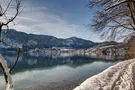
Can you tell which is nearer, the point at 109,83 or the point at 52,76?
the point at 109,83

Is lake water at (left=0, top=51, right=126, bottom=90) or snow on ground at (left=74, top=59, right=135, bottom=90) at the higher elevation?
snow on ground at (left=74, top=59, right=135, bottom=90)

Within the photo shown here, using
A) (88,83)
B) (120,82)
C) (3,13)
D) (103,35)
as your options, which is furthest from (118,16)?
(3,13)

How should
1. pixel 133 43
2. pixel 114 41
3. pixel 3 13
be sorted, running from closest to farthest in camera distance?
1. pixel 3 13
2. pixel 133 43
3. pixel 114 41

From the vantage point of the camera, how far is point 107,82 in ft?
29.3

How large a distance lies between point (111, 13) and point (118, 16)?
0.74 m

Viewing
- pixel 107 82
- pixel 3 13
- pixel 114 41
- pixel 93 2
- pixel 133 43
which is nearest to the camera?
pixel 3 13

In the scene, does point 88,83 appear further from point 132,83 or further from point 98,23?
point 98,23

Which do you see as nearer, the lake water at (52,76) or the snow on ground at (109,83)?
the snow on ground at (109,83)

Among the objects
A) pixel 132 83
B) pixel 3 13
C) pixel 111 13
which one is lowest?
pixel 132 83

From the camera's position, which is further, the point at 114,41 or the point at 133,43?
the point at 114,41

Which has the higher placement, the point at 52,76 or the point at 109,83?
the point at 109,83

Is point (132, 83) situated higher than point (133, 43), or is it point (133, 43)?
point (133, 43)

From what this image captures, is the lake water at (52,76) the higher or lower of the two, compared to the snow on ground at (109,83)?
lower

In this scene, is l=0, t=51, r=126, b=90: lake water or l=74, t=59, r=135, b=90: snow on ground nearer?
l=74, t=59, r=135, b=90: snow on ground
